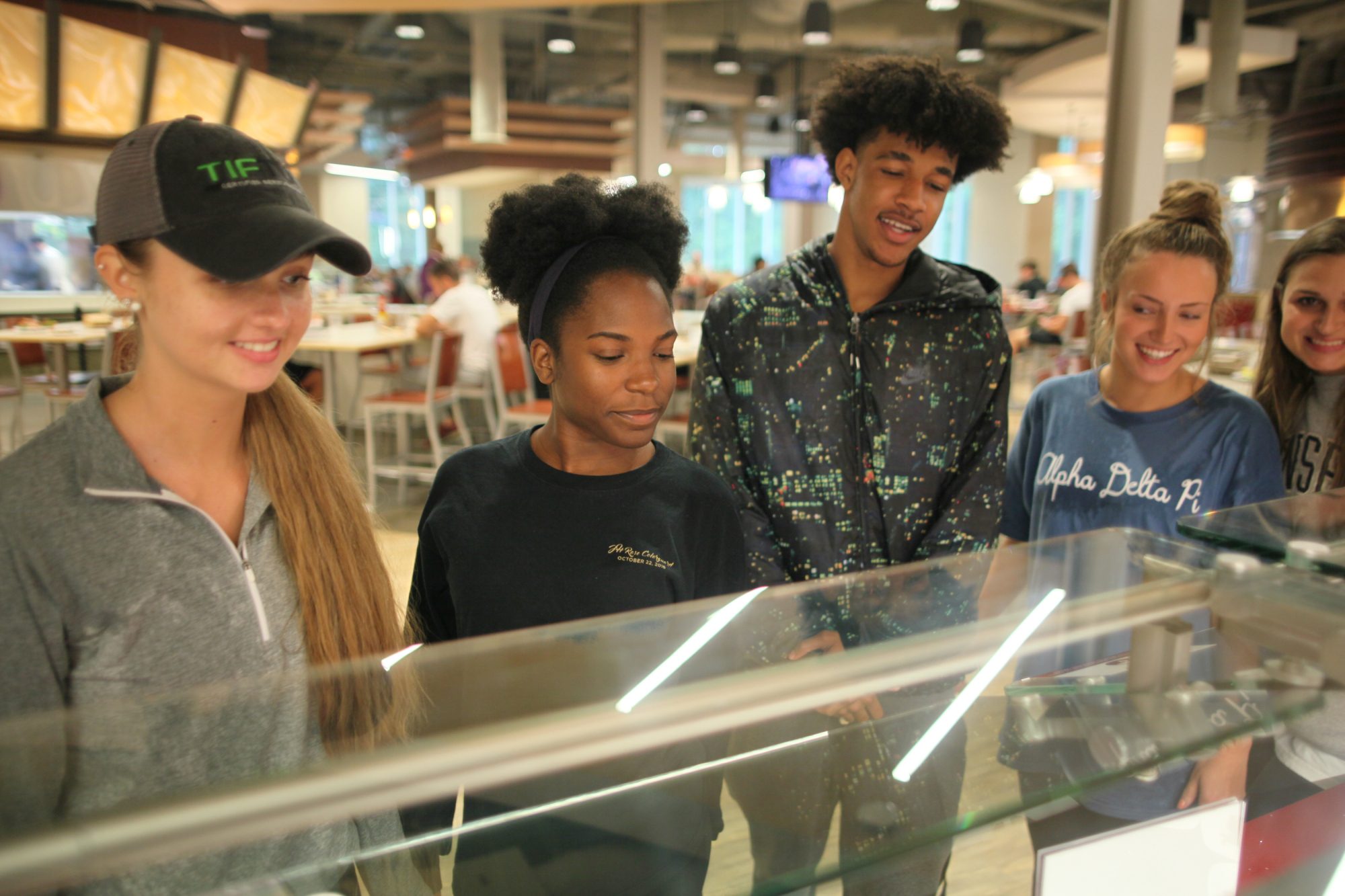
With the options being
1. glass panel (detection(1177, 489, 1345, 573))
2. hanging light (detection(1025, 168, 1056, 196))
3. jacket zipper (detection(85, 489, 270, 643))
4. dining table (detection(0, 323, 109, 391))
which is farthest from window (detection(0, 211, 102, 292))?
hanging light (detection(1025, 168, 1056, 196))

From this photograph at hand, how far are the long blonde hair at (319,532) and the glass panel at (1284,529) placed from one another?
0.90 metres

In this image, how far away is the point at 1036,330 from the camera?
9.77 m

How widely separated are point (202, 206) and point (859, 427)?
1.04 meters

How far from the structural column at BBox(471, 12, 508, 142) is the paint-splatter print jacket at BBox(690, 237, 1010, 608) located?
1058cm

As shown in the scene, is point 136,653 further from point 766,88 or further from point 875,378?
point 766,88

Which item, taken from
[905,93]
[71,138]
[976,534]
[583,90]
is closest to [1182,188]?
[905,93]

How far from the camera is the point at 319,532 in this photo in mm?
1010

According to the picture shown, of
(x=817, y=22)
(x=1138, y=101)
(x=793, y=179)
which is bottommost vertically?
(x=1138, y=101)

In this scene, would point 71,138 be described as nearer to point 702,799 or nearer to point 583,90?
point 702,799

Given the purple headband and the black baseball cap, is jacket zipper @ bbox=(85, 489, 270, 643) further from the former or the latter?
the purple headband

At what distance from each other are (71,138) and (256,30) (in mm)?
1751

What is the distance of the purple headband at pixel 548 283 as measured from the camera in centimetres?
126

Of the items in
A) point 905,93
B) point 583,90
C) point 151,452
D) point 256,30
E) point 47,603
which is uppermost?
point 583,90

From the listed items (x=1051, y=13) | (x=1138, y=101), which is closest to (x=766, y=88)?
(x=1051, y=13)
